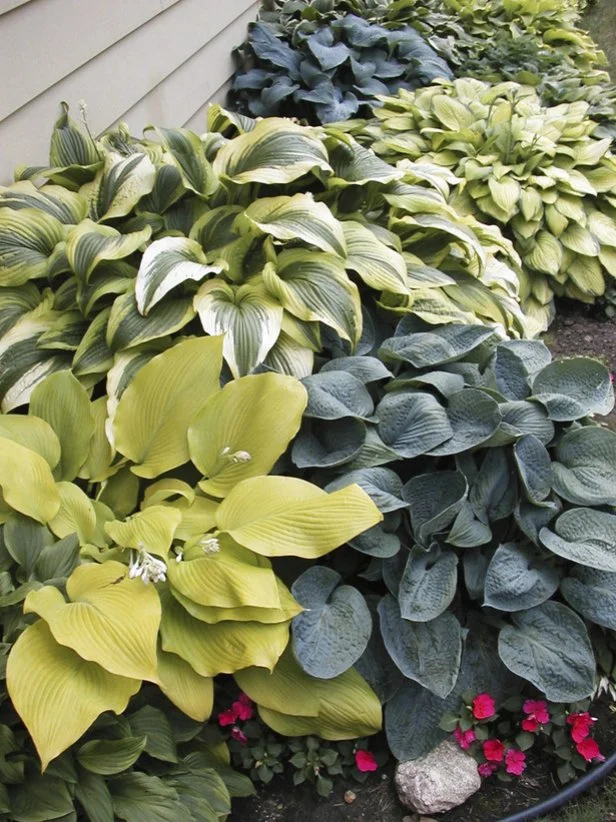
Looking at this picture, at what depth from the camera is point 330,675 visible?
1.56 meters

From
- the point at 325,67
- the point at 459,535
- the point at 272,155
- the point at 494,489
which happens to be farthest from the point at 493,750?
the point at 325,67

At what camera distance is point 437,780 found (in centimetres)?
167

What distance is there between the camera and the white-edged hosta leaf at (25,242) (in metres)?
2.08

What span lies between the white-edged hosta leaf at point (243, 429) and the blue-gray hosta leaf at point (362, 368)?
9.2 inches

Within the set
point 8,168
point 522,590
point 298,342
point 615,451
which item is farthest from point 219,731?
point 8,168

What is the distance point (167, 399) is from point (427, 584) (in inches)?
29.6

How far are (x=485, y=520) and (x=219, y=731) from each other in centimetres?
80

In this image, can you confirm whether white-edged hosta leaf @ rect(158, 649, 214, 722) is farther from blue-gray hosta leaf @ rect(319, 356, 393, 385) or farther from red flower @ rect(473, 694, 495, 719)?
blue-gray hosta leaf @ rect(319, 356, 393, 385)

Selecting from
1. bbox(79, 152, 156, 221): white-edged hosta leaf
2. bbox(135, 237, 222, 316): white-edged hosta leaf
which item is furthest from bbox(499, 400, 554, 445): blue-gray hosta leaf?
bbox(79, 152, 156, 221): white-edged hosta leaf

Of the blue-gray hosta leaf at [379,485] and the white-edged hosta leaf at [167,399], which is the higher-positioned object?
the white-edged hosta leaf at [167,399]

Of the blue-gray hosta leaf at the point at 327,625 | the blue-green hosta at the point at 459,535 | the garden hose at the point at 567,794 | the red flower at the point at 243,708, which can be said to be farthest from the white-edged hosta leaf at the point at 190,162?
the garden hose at the point at 567,794

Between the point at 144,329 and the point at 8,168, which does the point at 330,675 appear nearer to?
the point at 144,329

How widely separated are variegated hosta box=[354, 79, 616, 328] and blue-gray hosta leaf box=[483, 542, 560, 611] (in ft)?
5.82

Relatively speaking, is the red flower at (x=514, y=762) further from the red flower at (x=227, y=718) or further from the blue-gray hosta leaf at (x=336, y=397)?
the blue-gray hosta leaf at (x=336, y=397)
